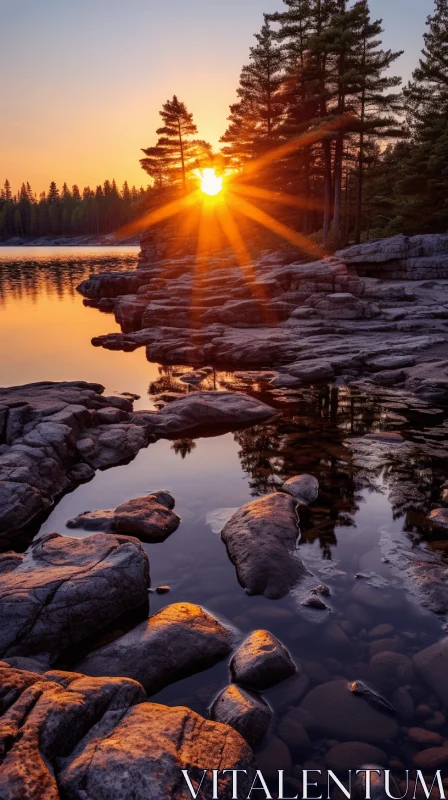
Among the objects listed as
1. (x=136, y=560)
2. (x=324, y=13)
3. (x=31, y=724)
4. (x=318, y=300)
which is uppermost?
(x=324, y=13)

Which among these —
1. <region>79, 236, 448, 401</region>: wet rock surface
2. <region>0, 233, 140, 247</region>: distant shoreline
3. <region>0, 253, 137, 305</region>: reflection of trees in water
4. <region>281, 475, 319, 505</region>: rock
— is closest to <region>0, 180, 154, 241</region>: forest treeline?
<region>0, 233, 140, 247</region>: distant shoreline

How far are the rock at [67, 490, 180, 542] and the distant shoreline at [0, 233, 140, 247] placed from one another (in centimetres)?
13809

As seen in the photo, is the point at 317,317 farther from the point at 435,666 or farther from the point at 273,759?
the point at 273,759

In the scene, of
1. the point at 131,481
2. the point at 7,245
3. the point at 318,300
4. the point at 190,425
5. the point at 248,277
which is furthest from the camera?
the point at 7,245

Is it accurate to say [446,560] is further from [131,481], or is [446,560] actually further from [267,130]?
[267,130]

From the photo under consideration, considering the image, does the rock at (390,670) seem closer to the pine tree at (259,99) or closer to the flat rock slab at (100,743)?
the flat rock slab at (100,743)

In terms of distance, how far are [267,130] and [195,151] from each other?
1866 centimetres

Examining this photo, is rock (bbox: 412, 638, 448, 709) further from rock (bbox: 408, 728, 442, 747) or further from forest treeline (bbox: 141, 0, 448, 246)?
forest treeline (bbox: 141, 0, 448, 246)

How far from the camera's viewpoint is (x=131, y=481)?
31.8 feet

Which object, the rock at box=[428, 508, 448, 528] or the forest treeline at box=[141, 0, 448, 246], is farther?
the forest treeline at box=[141, 0, 448, 246]

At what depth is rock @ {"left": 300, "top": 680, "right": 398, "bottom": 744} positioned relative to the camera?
4.29 meters

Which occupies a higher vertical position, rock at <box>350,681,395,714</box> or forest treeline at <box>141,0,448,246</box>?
forest treeline at <box>141,0,448,246</box>

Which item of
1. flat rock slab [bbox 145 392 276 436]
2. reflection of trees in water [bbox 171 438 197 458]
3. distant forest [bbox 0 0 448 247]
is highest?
distant forest [bbox 0 0 448 247]

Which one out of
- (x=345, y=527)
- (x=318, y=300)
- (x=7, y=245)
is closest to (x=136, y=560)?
(x=345, y=527)
